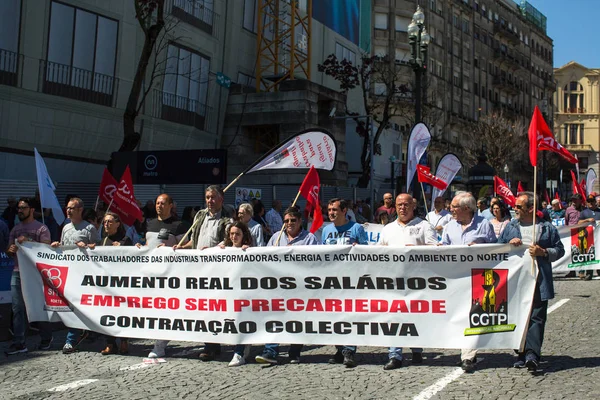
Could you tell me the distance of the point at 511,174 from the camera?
2781 inches

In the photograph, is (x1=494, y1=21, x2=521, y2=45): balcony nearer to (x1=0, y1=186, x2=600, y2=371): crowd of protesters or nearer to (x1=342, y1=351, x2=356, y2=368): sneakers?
(x1=0, y1=186, x2=600, y2=371): crowd of protesters

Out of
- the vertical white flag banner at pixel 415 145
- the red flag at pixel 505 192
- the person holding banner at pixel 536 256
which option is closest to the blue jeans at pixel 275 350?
the person holding banner at pixel 536 256

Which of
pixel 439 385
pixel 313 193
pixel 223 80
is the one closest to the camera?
pixel 439 385

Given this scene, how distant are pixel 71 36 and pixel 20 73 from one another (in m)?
2.10

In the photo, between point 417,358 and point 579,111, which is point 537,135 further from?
point 579,111

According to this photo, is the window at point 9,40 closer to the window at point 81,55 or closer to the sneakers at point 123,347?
the window at point 81,55

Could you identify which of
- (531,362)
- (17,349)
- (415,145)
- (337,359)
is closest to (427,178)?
(415,145)

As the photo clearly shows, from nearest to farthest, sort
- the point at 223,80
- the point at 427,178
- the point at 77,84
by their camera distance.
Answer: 1. the point at 427,178
2. the point at 77,84
3. the point at 223,80

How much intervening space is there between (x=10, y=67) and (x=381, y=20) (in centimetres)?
4036

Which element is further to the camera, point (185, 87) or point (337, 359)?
point (185, 87)

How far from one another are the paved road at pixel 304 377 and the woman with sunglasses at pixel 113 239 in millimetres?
165

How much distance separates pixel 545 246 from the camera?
7500 mm

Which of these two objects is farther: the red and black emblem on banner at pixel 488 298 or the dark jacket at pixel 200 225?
the dark jacket at pixel 200 225

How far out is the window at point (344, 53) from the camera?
120 ft
